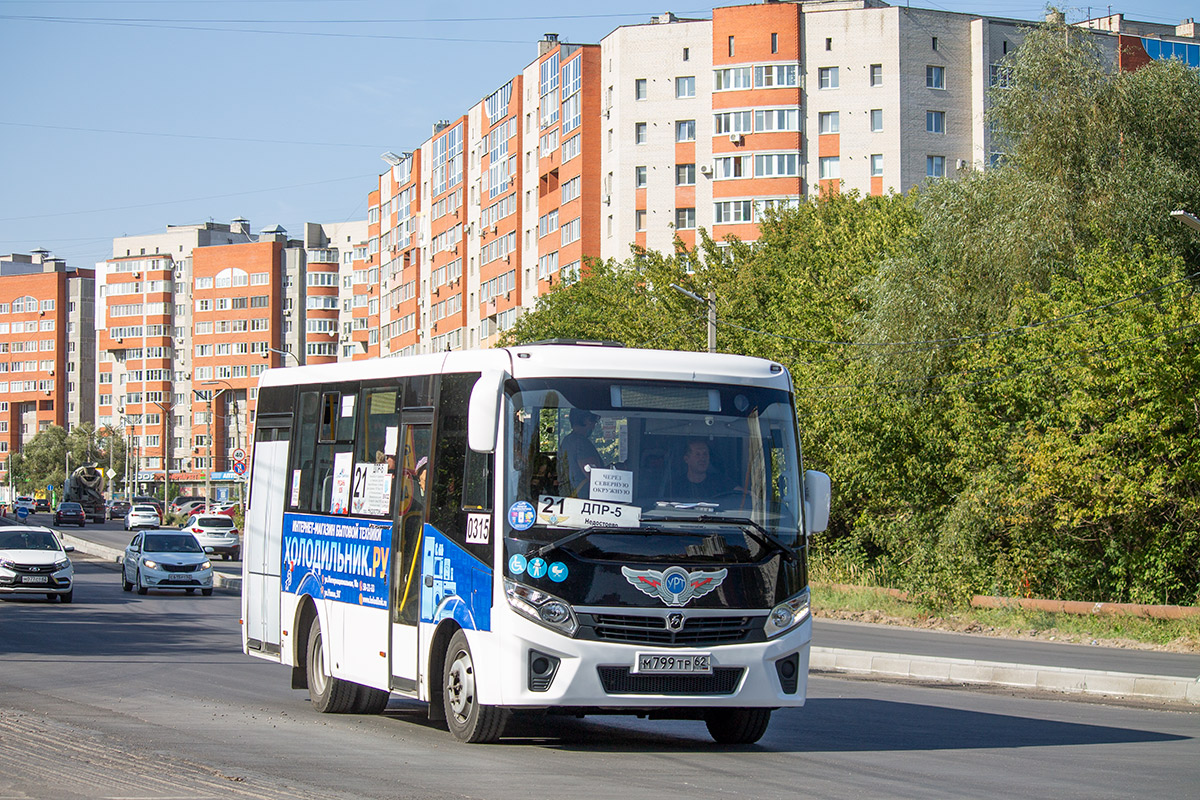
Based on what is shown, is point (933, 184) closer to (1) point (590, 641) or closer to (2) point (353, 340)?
(1) point (590, 641)

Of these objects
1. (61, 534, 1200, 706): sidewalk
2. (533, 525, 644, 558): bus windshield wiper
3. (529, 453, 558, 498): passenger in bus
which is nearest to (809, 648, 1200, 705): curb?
(61, 534, 1200, 706): sidewalk

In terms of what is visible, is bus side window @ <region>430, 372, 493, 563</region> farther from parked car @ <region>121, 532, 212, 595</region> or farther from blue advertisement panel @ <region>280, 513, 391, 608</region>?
parked car @ <region>121, 532, 212, 595</region>

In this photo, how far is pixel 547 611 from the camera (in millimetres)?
10492

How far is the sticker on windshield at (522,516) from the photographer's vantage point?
10.7 m

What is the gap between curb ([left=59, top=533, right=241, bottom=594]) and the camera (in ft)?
136

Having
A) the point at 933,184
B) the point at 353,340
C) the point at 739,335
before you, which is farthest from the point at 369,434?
the point at 353,340

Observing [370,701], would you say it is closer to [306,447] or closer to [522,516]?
[306,447]

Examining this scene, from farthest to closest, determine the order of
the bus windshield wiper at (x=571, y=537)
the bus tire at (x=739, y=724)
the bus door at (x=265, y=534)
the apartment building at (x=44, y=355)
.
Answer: the apartment building at (x=44, y=355) → the bus door at (x=265, y=534) → the bus tire at (x=739, y=724) → the bus windshield wiper at (x=571, y=537)

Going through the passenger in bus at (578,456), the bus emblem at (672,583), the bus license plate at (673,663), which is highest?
the passenger in bus at (578,456)

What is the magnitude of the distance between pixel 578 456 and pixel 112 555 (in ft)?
A: 161

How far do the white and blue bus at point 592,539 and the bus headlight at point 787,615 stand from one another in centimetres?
2

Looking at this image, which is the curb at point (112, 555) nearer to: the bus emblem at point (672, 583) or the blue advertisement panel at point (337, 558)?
the blue advertisement panel at point (337, 558)

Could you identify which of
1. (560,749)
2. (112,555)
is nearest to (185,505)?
(112,555)

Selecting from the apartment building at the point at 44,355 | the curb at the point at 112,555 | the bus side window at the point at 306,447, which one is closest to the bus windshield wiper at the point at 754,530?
the bus side window at the point at 306,447
